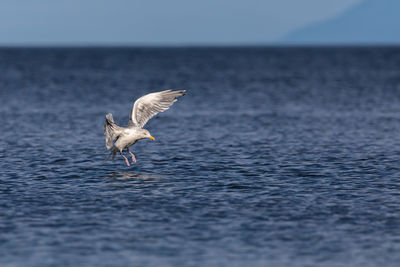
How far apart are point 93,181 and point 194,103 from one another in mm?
28781

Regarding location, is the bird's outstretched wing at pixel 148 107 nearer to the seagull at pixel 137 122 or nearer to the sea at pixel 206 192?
the seagull at pixel 137 122

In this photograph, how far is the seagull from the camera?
75.2 ft

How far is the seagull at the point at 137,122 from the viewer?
902 inches

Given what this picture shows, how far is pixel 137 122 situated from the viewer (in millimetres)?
23484

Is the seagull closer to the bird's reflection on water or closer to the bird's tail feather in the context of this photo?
the bird's tail feather

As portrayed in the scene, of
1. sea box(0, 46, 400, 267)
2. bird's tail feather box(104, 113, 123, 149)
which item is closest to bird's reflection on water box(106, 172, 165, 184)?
sea box(0, 46, 400, 267)

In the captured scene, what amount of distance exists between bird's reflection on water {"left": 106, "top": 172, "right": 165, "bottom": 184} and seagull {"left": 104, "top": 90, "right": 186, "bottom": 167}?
646mm

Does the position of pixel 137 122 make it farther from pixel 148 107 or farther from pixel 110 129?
pixel 110 129

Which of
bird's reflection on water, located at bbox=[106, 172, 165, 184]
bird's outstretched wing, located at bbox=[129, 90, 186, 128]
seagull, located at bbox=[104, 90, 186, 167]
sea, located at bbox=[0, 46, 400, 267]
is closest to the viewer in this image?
sea, located at bbox=[0, 46, 400, 267]

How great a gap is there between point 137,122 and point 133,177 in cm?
191

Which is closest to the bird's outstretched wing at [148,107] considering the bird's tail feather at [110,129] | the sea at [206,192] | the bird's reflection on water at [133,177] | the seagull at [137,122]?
the seagull at [137,122]

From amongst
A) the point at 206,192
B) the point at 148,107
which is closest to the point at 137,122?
the point at 148,107

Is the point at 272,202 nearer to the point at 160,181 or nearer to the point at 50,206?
the point at 160,181

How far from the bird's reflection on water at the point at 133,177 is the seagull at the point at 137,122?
65 centimetres
